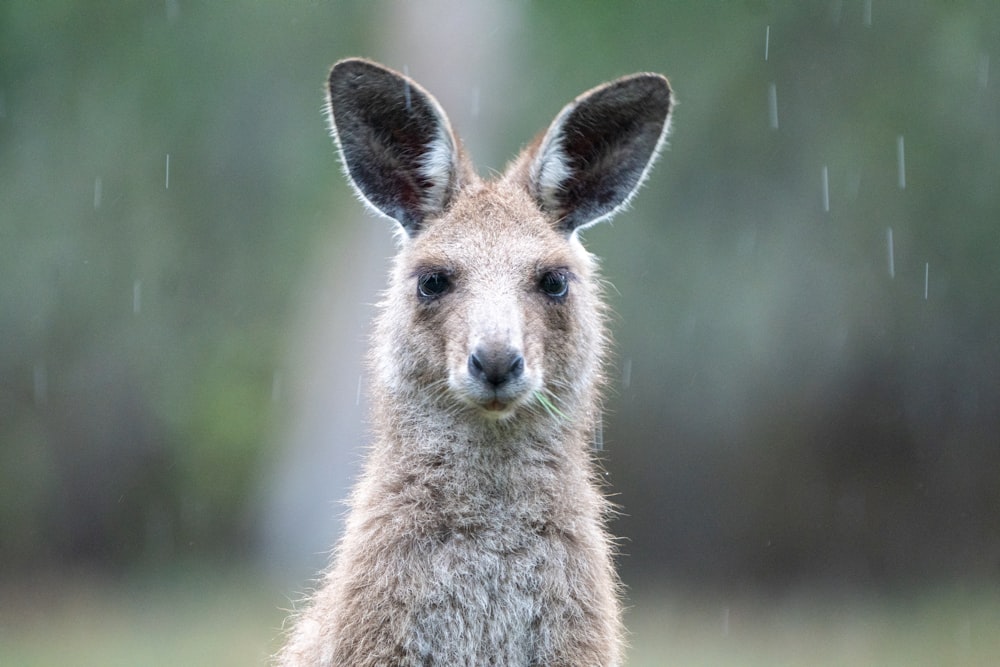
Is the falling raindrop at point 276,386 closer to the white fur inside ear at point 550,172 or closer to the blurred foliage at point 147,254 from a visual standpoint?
the blurred foliage at point 147,254

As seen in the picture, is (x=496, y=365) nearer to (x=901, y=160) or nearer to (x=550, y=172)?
(x=550, y=172)

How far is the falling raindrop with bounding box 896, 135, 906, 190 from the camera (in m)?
15.0

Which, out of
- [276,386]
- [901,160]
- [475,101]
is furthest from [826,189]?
[276,386]

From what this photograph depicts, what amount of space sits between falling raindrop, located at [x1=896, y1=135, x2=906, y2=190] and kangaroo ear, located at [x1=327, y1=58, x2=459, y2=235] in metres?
9.83

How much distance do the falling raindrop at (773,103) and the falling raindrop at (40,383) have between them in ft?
30.8

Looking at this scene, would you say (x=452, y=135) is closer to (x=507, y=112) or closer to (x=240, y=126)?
(x=507, y=112)

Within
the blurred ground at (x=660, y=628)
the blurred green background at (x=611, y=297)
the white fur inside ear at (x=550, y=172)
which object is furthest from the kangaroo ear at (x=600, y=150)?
the blurred green background at (x=611, y=297)

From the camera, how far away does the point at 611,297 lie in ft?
51.0

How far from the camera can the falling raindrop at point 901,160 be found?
Result: 1495cm

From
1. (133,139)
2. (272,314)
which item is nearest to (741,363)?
(272,314)

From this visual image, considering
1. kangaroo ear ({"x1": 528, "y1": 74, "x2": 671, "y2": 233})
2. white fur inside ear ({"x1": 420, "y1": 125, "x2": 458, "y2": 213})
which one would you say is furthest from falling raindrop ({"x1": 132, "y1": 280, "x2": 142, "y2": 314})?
kangaroo ear ({"x1": 528, "y1": 74, "x2": 671, "y2": 233})

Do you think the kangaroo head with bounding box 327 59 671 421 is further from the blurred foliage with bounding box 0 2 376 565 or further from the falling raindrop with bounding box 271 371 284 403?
the falling raindrop with bounding box 271 371 284 403

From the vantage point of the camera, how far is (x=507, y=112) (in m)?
15.9

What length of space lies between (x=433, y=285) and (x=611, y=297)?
986cm
